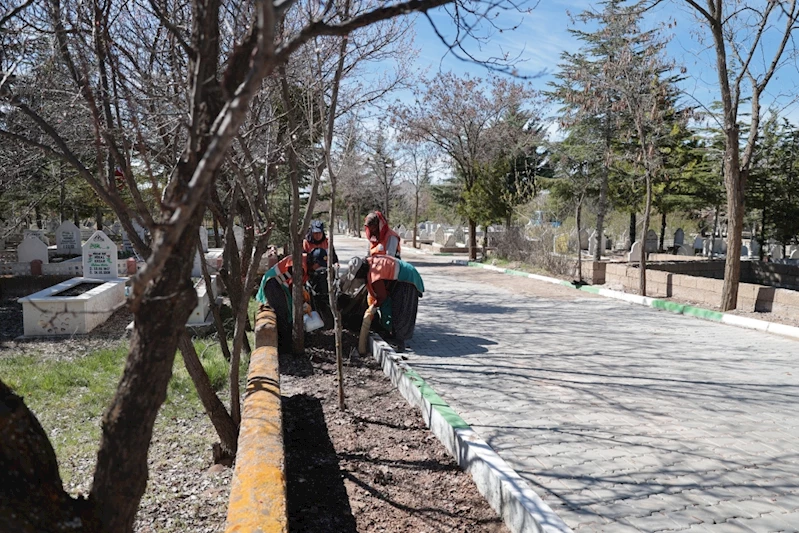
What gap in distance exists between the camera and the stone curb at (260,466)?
101 inches

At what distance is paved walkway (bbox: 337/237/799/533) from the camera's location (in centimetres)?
346

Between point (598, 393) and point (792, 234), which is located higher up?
point (792, 234)

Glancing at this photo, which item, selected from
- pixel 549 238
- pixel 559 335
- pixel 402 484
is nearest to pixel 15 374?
pixel 402 484

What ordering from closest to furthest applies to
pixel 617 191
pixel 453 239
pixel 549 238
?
pixel 549 238
pixel 617 191
pixel 453 239

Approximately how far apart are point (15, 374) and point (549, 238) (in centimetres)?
1527

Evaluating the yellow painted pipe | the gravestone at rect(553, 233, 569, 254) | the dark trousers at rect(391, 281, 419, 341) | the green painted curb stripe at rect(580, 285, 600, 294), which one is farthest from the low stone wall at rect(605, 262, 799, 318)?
the yellow painted pipe

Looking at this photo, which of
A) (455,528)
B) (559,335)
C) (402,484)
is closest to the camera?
(455,528)

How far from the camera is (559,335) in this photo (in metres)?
8.75

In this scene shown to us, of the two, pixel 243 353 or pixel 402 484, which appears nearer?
pixel 402 484

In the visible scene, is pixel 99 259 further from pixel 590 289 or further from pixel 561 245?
pixel 561 245

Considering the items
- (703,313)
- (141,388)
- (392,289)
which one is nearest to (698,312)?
(703,313)

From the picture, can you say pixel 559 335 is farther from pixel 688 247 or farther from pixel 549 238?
pixel 688 247

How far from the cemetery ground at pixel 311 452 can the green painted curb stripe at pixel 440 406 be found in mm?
193

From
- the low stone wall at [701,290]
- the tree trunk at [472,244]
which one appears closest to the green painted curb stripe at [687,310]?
the low stone wall at [701,290]
